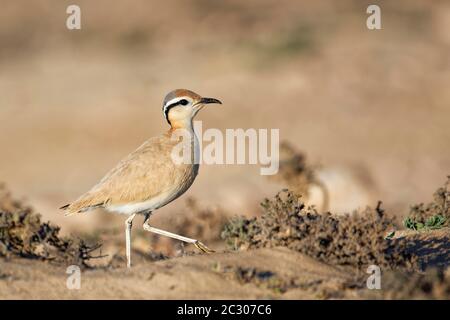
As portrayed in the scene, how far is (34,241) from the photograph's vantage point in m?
9.09

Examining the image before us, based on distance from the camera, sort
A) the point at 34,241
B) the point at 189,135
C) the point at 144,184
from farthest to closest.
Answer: the point at 189,135 → the point at 144,184 → the point at 34,241

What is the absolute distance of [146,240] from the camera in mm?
13875

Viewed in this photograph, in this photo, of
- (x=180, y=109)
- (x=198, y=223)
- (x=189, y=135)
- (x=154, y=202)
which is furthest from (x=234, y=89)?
(x=154, y=202)

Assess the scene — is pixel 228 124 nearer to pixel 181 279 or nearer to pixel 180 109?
pixel 180 109

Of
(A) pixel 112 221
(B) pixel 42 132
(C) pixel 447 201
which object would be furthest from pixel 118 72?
(C) pixel 447 201

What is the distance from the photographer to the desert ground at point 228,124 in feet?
27.4

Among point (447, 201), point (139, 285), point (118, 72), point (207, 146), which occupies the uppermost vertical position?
point (118, 72)

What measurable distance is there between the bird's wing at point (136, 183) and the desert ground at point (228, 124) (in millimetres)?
435

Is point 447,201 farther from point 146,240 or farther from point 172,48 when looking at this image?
point 172,48

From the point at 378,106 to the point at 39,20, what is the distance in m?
15.3

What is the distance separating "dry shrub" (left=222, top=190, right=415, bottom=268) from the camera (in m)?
8.60

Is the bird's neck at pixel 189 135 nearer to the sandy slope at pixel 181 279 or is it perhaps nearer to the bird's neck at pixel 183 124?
the bird's neck at pixel 183 124

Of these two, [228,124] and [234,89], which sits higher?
[234,89]

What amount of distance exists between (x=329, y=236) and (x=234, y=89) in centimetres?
1996
